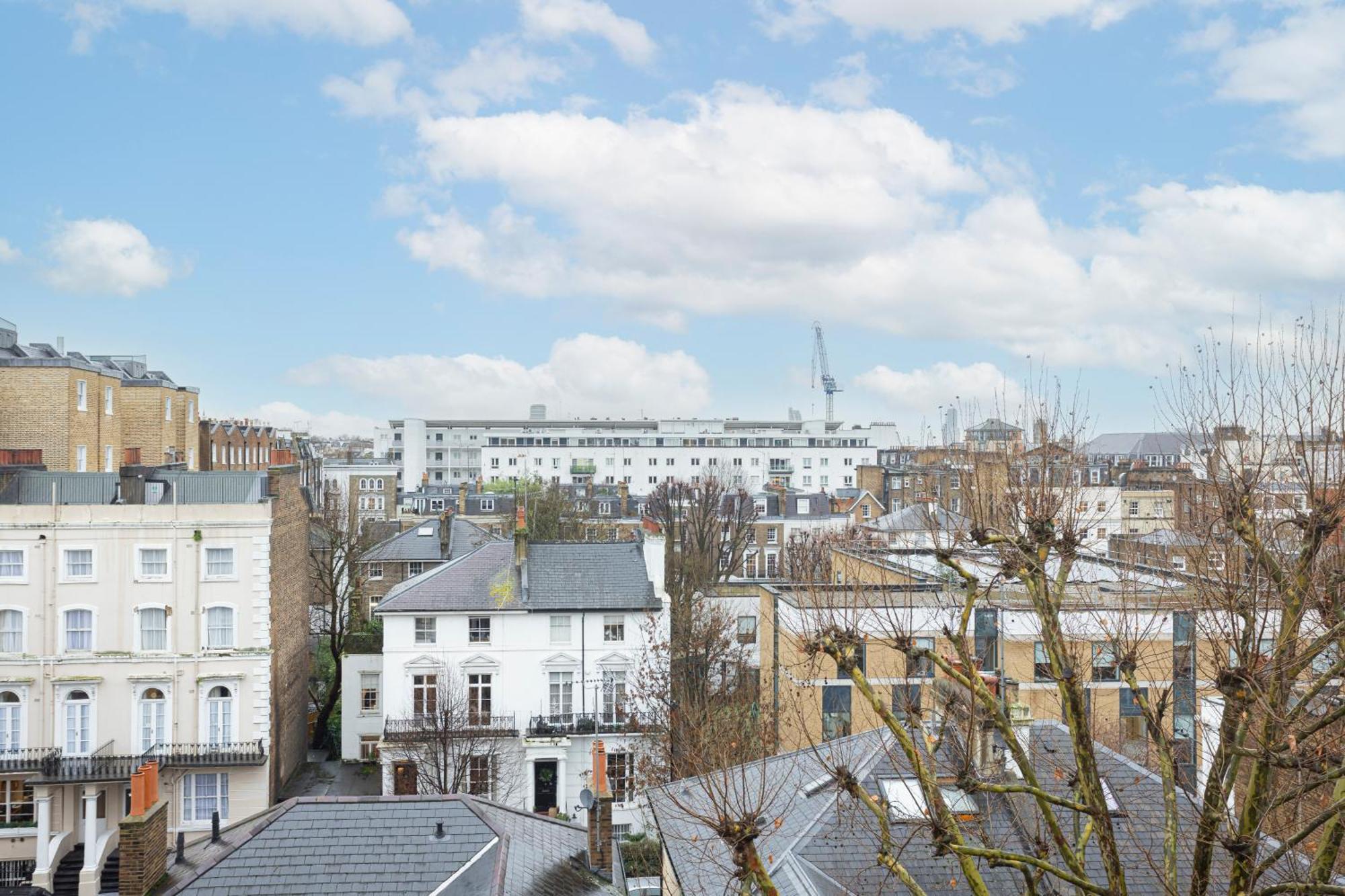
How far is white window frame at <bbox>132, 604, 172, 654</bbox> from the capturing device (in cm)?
2836

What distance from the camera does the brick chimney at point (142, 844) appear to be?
529 inches

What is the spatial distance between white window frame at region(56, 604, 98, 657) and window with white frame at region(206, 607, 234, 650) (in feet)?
9.45

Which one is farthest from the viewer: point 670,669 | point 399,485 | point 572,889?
point 399,485

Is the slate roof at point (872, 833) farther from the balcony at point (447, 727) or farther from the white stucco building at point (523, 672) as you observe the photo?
the white stucco building at point (523, 672)

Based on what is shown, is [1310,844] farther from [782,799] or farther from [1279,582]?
[1279,582]

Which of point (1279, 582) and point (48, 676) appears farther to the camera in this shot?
point (48, 676)

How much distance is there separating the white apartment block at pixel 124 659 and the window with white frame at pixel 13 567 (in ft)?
0.12

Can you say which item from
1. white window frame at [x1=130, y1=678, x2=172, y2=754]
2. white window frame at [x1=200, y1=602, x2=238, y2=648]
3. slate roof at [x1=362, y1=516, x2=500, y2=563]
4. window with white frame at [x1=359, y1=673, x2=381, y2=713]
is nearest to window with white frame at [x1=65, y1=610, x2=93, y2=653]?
white window frame at [x1=130, y1=678, x2=172, y2=754]

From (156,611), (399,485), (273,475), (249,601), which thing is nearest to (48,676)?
(156,611)

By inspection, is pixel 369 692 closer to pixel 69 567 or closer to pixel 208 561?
pixel 208 561

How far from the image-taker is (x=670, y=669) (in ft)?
105

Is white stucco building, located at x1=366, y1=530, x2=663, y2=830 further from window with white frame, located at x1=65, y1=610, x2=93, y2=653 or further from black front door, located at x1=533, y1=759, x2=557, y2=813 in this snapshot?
window with white frame, located at x1=65, y1=610, x2=93, y2=653

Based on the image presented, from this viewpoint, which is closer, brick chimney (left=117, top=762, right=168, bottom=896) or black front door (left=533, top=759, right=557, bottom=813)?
brick chimney (left=117, top=762, right=168, bottom=896)

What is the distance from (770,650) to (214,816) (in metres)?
17.0
